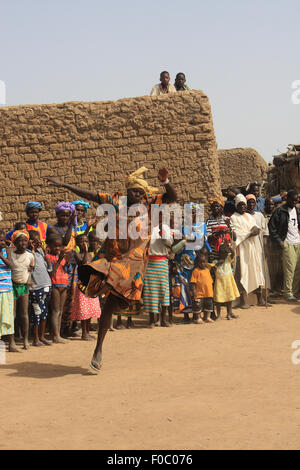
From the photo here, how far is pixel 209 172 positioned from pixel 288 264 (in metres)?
2.04

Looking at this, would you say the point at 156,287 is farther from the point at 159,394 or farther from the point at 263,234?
the point at 159,394

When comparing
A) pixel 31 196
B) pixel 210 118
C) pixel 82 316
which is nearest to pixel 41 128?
pixel 31 196

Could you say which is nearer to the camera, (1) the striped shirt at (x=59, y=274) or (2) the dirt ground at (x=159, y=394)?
(2) the dirt ground at (x=159, y=394)

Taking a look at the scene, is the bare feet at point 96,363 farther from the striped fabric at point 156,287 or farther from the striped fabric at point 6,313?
the striped fabric at point 156,287

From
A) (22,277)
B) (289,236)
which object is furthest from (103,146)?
(22,277)

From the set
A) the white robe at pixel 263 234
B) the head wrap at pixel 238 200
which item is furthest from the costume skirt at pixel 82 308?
the white robe at pixel 263 234

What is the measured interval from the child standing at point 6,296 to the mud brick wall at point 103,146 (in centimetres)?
368

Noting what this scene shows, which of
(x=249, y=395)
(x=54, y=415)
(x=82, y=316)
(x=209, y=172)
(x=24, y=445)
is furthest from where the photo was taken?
(x=209, y=172)

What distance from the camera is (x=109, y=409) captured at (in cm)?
466

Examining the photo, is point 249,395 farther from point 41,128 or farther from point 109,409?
point 41,128

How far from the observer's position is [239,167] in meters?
20.4

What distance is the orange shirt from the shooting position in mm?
9055

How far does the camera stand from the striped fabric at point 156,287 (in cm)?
897

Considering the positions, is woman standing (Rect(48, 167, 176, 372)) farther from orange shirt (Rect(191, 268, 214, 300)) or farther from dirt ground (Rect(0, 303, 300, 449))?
orange shirt (Rect(191, 268, 214, 300))
